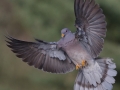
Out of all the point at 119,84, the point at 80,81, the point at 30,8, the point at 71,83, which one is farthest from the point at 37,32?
the point at 80,81

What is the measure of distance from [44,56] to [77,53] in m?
0.50

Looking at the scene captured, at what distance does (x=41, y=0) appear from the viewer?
1106 centimetres

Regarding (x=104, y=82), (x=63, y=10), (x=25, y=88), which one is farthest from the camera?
(x=25, y=88)

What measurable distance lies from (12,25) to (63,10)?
11.3 feet

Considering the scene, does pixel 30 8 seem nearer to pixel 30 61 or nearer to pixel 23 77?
pixel 23 77

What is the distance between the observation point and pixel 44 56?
5.90 meters

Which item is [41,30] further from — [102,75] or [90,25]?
[90,25]

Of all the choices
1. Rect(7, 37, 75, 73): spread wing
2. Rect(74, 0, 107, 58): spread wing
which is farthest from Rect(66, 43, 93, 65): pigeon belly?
Rect(7, 37, 75, 73): spread wing

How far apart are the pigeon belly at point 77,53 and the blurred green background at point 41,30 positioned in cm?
389

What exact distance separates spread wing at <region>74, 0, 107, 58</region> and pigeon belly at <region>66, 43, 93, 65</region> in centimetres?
6

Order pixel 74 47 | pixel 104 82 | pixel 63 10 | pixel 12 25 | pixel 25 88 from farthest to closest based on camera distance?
pixel 12 25 < pixel 25 88 < pixel 63 10 < pixel 104 82 < pixel 74 47

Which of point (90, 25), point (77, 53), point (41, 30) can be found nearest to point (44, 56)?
point (77, 53)

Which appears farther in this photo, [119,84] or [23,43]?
[119,84]

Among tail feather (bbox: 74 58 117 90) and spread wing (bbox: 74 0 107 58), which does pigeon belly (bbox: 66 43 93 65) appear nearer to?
spread wing (bbox: 74 0 107 58)
